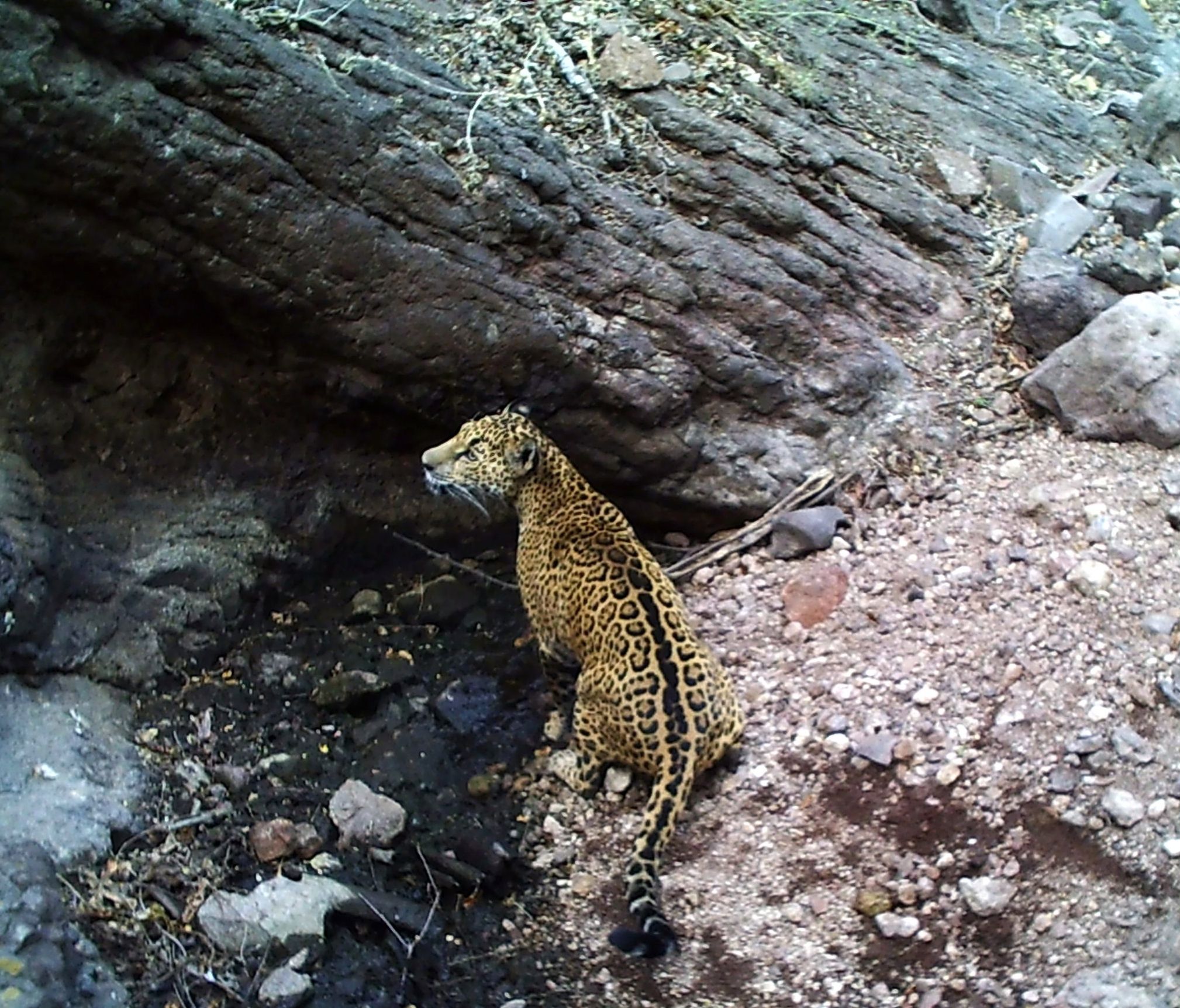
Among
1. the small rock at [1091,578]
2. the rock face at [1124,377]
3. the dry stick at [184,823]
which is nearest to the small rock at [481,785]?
the dry stick at [184,823]

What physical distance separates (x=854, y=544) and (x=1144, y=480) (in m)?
1.44

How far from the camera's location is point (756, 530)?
679 centimetres

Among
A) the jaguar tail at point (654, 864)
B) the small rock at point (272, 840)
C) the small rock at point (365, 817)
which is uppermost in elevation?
the jaguar tail at point (654, 864)

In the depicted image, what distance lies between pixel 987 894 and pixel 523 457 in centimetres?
295

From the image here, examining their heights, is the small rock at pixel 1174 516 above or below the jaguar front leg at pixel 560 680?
above

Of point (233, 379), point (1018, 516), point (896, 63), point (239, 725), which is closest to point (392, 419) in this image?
point (233, 379)

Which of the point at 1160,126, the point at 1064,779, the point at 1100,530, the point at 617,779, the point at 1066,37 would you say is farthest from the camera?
the point at 1066,37

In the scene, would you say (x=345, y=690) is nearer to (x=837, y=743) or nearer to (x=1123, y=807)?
(x=837, y=743)

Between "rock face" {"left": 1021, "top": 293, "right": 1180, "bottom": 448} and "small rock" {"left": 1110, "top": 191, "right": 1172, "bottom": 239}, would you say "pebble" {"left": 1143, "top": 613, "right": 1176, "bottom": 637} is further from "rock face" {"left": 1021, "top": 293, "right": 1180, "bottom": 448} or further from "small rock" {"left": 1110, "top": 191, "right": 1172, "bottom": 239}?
"small rock" {"left": 1110, "top": 191, "right": 1172, "bottom": 239}

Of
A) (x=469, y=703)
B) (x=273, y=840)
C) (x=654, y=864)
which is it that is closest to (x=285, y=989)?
(x=273, y=840)

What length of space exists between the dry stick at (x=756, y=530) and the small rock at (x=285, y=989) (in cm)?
301

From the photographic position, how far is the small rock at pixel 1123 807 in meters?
4.73

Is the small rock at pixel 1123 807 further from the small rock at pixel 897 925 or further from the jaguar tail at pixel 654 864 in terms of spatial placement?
the jaguar tail at pixel 654 864

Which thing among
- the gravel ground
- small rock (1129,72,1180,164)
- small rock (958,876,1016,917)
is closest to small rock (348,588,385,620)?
the gravel ground
